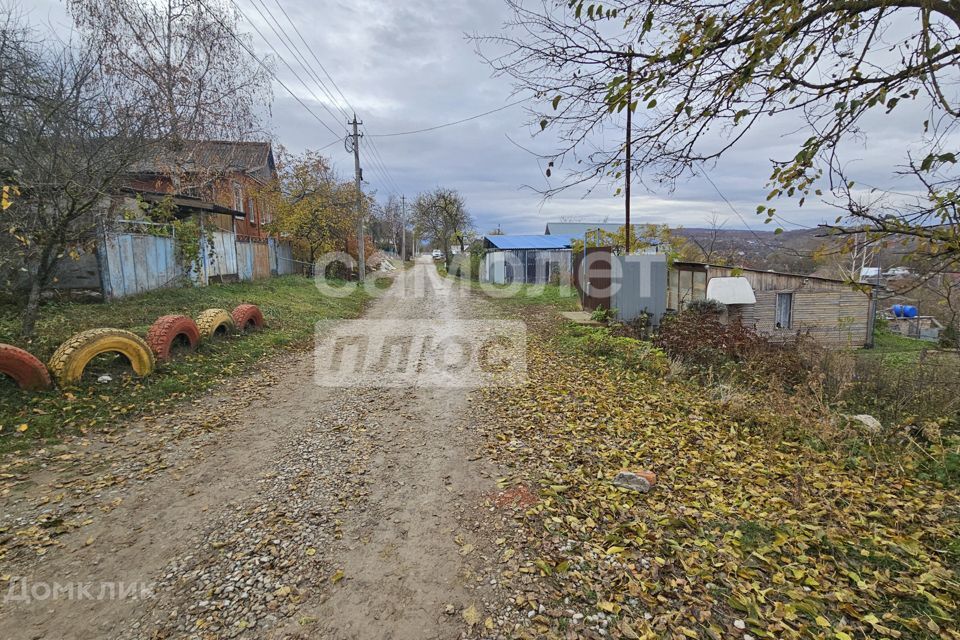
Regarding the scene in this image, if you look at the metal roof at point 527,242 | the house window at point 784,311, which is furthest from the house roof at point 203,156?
the house window at point 784,311

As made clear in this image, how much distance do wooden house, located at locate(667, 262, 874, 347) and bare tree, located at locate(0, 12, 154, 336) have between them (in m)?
12.6

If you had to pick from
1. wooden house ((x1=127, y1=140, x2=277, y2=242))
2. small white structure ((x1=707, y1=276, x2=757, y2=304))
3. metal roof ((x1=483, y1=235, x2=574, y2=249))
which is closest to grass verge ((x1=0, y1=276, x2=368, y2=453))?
wooden house ((x1=127, y1=140, x2=277, y2=242))

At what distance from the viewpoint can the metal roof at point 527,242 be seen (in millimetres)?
24825

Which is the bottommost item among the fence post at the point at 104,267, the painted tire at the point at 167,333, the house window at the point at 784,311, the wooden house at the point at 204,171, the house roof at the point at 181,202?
the house window at the point at 784,311

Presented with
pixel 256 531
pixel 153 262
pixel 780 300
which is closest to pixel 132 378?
pixel 256 531

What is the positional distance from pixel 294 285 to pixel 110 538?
1476 cm

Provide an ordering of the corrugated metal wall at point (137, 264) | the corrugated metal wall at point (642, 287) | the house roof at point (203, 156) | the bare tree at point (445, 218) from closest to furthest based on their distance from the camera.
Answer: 1. the corrugated metal wall at point (137, 264)
2. the corrugated metal wall at point (642, 287)
3. the house roof at point (203, 156)
4. the bare tree at point (445, 218)

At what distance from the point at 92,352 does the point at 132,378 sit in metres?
0.54

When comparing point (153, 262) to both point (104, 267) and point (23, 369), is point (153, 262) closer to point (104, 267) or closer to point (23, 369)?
point (104, 267)

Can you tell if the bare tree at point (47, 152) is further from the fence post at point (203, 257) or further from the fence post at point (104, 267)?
the fence post at point (203, 257)

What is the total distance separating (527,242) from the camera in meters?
26.7

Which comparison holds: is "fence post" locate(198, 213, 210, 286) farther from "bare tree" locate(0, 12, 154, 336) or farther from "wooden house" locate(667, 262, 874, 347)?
"wooden house" locate(667, 262, 874, 347)

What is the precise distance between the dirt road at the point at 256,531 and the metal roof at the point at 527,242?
20748 millimetres

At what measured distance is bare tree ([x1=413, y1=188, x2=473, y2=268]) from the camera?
1602 inches
